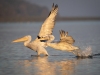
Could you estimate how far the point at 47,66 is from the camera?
15312 millimetres

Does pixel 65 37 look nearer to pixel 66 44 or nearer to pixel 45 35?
pixel 66 44

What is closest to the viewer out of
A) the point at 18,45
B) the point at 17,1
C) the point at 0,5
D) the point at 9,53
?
the point at 9,53

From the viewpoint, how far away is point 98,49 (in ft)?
66.6

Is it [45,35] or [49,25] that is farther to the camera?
[45,35]

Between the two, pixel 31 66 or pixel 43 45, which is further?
pixel 43 45

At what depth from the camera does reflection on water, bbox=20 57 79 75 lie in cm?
1404

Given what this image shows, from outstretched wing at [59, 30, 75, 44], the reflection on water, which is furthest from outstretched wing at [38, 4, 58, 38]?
the reflection on water

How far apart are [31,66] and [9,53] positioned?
3886 mm

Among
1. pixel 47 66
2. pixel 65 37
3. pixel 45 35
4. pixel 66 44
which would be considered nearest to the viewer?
pixel 47 66

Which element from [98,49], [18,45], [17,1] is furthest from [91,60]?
[17,1]

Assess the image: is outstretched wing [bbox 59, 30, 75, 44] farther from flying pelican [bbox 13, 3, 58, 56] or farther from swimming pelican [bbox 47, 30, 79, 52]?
flying pelican [bbox 13, 3, 58, 56]

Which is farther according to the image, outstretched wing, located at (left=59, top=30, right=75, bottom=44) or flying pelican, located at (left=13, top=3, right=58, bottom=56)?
flying pelican, located at (left=13, top=3, right=58, bottom=56)

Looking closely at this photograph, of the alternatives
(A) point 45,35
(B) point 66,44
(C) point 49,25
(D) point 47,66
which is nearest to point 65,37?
(B) point 66,44

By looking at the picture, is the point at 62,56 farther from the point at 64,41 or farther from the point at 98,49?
the point at 98,49
